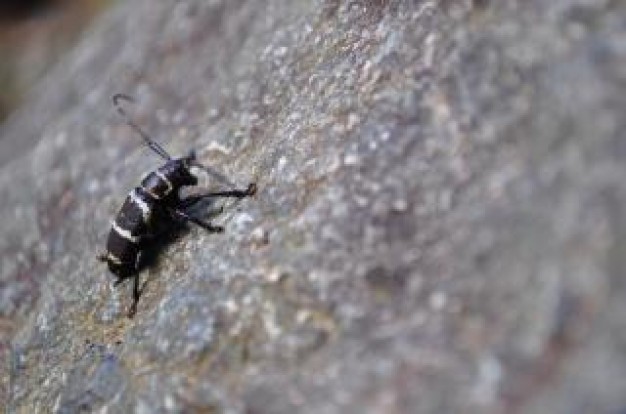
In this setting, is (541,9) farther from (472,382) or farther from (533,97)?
(472,382)

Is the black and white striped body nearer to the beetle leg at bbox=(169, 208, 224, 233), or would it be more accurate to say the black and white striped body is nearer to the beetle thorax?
the beetle thorax

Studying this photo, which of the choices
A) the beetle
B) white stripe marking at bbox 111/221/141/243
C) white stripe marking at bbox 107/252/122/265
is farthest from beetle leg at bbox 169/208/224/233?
white stripe marking at bbox 107/252/122/265

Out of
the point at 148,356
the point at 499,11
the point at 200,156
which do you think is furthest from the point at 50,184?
the point at 499,11

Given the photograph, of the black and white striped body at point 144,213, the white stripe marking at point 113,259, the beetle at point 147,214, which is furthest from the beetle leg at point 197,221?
the white stripe marking at point 113,259

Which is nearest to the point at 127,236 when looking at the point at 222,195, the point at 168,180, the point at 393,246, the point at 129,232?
the point at 129,232

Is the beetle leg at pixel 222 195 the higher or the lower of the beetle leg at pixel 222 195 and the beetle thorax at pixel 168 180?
the lower

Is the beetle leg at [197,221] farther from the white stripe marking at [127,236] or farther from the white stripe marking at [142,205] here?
the white stripe marking at [127,236]
